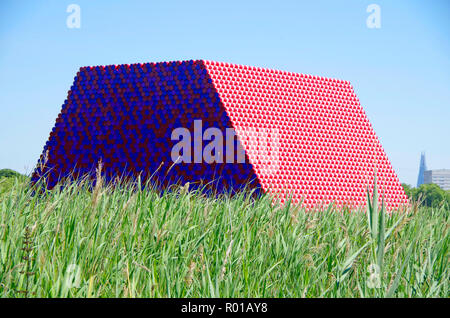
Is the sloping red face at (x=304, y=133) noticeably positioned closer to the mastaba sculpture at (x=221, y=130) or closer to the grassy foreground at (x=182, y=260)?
the mastaba sculpture at (x=221, y=130)

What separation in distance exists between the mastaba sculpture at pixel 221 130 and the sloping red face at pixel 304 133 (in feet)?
0.13

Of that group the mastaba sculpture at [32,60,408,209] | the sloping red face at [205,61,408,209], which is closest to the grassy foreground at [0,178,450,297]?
the mastaba sculpture at [32,60,408,209]

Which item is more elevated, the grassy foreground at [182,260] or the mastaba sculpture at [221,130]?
the mastaba sculpture at [221,130]

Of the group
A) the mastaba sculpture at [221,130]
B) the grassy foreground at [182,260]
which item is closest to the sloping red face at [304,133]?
the mastaba sculpture at [221,130]

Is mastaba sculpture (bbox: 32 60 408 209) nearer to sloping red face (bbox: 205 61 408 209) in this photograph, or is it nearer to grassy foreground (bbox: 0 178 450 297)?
sloping red face (bbox: 205 61 408 209)

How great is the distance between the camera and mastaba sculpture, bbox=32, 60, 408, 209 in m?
19.1

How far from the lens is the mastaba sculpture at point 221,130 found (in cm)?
1914

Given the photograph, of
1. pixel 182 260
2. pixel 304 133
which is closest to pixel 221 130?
pixel 304 133

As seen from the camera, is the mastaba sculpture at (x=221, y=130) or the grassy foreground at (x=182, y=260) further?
the mastaba sculpture at (x=221, y=130)

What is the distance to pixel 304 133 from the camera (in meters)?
20.9

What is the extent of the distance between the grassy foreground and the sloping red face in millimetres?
13469

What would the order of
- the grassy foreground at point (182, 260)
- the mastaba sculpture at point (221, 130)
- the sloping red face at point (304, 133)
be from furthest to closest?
the sloping red face at point (304, 133) → the mastaba sculpture at point (221, 130) → the grassy foreground at point (182, 260)

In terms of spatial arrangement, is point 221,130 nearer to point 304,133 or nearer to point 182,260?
point 304,133
